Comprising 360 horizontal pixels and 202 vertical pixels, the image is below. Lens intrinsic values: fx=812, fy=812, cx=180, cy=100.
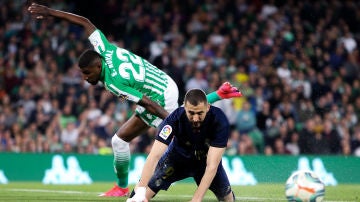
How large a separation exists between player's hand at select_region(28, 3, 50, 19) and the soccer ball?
444 centimetres

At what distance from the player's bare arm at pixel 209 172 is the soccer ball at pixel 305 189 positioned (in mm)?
825

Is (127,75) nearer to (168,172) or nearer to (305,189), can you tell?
(168,172)

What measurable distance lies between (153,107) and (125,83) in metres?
0.64

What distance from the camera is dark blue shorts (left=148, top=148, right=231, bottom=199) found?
1001 centimetres

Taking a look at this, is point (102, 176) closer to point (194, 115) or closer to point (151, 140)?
point (151, 140)

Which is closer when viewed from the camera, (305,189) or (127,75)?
(305,189)

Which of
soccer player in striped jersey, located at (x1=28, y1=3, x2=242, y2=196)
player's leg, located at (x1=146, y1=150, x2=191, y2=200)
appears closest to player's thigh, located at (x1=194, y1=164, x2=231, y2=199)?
player's leg, located at (x1=146, y1=150, x2=191, y2=200)

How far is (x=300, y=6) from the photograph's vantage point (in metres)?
23.8

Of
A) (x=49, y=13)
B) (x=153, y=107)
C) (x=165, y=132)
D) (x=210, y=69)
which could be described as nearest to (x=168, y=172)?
(x=153, y=107)

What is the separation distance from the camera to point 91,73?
10641 millimetres

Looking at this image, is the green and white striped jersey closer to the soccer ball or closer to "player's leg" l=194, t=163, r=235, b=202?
"player's leg" l=194, t=163, r=235, b=202

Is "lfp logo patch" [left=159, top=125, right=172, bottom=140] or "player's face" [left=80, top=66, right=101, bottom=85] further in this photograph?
"player's face" [left=80, top=66, right=101, bottom=85]

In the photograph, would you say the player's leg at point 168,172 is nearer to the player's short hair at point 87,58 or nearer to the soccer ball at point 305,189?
the player's short hair at point 87,58

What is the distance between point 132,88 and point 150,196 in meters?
1.53
